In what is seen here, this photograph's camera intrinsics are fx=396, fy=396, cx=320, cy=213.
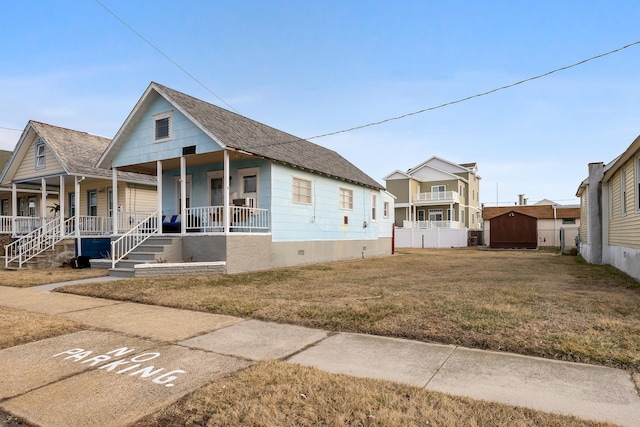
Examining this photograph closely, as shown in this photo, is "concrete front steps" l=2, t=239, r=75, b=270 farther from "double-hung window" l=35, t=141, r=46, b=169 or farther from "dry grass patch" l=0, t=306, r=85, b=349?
"dry grass patch" l=0, t=306, r=85, b=349

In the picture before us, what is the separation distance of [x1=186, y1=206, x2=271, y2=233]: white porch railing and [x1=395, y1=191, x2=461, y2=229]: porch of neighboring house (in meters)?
27.1

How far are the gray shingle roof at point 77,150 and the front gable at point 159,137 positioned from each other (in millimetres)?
3044

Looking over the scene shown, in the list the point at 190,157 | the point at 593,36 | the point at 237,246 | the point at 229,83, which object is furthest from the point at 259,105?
the point at 593,36

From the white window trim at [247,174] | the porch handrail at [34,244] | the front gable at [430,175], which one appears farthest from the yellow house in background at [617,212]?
the front gable at [430,175]

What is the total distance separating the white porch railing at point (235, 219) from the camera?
46.3 ft

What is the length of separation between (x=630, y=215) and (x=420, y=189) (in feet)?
107

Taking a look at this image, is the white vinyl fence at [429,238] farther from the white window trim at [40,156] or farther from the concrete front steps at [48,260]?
the white window trim at [40,156]

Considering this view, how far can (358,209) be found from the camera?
21.3m

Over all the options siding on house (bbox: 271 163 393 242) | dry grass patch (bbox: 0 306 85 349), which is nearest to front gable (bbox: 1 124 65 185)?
siding on house (bbox: 271 163 393 242)

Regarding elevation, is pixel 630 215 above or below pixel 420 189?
below

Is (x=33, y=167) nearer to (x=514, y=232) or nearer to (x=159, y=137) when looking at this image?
(x=159, y=137)

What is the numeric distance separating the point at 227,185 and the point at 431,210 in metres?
34.7

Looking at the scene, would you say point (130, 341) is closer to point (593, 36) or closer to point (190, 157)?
point (190, 157)

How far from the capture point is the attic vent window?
1497cm
